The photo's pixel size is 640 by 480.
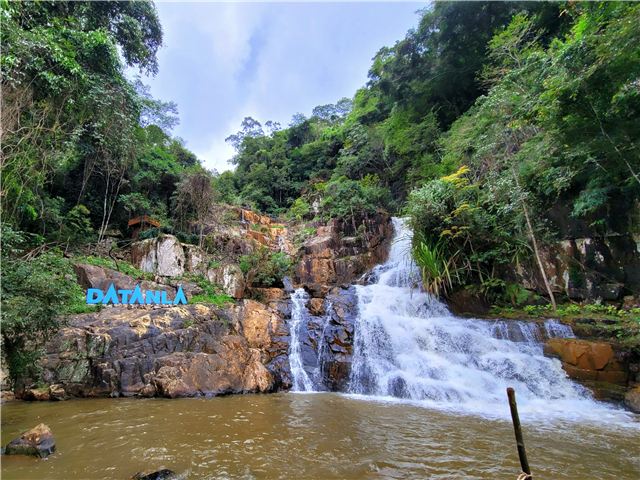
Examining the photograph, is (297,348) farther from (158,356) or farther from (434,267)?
(434,267)

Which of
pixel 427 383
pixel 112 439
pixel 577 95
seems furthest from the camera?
pixel 427 383

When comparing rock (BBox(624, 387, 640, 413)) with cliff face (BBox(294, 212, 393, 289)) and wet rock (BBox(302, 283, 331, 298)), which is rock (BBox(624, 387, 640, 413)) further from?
cliff face (BBox(294, 212, 393, 289))

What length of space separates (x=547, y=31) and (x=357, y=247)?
12.1 meters

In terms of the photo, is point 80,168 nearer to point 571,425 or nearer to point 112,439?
point 112,439

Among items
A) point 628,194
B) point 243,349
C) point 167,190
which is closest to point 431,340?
point 243,349

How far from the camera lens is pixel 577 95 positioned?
5.60m

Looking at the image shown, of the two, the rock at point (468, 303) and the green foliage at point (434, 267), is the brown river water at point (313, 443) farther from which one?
the green foliage at point (434, 267)

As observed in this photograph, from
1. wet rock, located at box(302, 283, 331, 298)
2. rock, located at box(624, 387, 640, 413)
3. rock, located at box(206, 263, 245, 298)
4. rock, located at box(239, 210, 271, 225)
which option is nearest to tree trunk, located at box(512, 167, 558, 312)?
rock, located at box(624, 387, 640, 413)

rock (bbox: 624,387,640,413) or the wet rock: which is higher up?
the wet rock

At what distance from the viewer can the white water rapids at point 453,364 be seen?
5980mm

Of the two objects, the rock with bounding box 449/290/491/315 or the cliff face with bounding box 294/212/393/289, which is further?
the cliff face with bounding box 294/212/393/289

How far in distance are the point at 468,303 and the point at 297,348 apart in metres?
5.80

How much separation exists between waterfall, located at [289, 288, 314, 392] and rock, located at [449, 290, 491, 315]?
17.2 ft

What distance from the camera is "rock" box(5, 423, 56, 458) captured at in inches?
138
